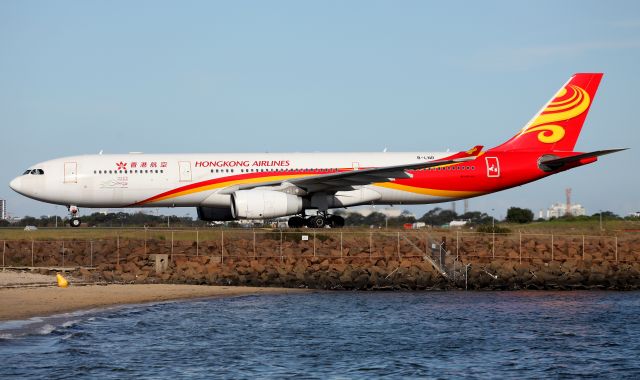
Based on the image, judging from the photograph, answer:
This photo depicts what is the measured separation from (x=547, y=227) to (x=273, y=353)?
1335 inches

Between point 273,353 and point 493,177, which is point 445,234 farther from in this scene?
point 273,353

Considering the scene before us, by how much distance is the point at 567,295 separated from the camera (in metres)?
34.6

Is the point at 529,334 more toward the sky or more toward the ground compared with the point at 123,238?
more toward the ground

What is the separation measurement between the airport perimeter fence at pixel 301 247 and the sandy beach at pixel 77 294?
415cm

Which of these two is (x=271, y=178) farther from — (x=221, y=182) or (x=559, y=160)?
(x=559, y=160)

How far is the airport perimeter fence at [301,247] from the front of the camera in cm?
3906

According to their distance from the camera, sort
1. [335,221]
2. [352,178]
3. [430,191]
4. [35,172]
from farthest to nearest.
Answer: [335,221]
[430,191]
[35,172]
[352,178]

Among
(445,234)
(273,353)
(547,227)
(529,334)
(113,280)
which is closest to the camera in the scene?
(273,353)

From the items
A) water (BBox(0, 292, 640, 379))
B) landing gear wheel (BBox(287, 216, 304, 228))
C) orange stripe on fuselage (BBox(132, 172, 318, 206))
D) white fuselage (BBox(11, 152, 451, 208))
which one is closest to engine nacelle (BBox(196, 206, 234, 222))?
white fuselage (BBox(11, 152, 451, 208))

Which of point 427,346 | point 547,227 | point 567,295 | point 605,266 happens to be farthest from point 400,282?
point 547,227

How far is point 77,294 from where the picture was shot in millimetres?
29828

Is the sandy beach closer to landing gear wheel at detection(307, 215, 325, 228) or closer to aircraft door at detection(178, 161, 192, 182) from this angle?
landing gear wheel at detection(307, 215, 325, 228)

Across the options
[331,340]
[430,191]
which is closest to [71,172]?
[430,191]

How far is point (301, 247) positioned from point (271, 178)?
4.42 meters
